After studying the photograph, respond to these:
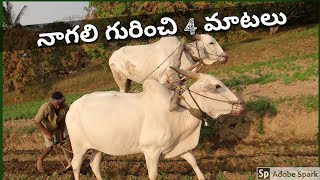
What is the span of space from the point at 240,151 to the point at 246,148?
0.15 meters

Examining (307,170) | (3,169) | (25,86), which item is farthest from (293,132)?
(25,86)

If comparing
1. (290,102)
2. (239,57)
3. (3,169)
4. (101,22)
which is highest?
(101,22)

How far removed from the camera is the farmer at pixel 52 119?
6.93 m

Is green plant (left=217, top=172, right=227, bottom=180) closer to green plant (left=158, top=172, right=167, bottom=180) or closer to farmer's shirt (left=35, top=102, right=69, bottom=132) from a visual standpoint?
green plant (left=158, top=172, right=167, bottom=180)

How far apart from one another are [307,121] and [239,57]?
14.3 metres

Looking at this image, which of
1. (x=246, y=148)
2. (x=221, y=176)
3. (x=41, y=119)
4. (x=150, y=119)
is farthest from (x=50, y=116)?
(x=246, y=148)

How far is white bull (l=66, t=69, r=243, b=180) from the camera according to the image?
5.44 meters

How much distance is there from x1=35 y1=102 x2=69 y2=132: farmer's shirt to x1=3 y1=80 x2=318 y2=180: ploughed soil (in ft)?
3.10

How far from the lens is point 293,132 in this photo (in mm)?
8109

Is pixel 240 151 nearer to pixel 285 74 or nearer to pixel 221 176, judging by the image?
pixel 221 176

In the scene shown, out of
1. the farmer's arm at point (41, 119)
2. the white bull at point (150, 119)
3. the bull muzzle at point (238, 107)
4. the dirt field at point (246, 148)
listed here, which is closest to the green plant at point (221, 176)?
the dirt field at point (246, 148)

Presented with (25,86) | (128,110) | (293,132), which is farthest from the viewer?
(25,86)

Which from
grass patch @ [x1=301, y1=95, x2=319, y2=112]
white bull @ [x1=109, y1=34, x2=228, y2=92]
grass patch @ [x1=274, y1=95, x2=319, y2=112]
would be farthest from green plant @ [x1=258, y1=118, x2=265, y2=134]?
white bull @ [x1=109, y1=34, x2=228, y2=92]

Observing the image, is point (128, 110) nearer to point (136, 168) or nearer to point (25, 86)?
point (136, 168)
